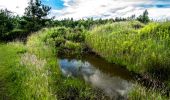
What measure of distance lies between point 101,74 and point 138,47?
2971 mm

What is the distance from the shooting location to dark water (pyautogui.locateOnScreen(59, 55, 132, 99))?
53.9 feet

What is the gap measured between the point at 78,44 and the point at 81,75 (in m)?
12.9

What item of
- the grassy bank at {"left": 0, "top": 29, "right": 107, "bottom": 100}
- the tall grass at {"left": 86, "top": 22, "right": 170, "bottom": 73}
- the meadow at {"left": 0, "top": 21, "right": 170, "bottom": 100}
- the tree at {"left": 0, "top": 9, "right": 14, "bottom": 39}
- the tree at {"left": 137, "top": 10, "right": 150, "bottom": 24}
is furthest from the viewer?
the tree at {"left": 137, "top": 10, "right": 150, "bottom": 24}

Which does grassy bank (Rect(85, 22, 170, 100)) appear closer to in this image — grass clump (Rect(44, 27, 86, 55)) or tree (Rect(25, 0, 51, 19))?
grass clump (Rect(44, 27, 86, 55))

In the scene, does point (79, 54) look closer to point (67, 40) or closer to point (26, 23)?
point (67, 40)

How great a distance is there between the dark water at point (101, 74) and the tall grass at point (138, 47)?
0.69m

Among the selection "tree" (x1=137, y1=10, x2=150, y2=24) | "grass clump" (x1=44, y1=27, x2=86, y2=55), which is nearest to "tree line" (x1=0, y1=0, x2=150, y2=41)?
"grass clump" (x1=44, y1=27, x2=86, y2=55)

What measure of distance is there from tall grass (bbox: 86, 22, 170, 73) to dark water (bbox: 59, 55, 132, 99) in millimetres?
695

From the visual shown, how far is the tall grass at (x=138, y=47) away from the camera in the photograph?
17859mm

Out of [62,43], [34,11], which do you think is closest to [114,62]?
[62,43]

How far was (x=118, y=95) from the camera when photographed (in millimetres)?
15148

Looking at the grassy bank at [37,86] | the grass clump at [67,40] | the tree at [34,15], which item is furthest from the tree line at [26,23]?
the grassy bank at [37,86]

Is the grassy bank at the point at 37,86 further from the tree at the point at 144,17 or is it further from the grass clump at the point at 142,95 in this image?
the tree at the point at 144,17

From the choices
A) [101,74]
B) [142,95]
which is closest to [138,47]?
[101,74]
